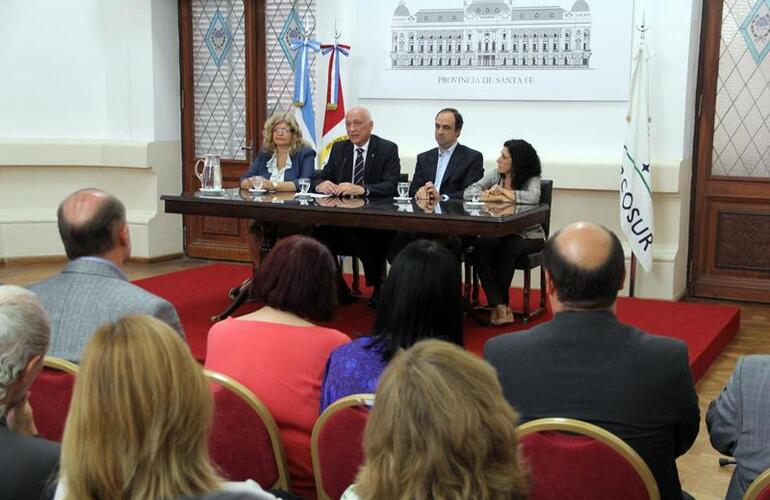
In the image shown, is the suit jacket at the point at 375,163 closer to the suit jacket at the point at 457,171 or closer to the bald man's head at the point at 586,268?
the suit jacket at the point at 457,171

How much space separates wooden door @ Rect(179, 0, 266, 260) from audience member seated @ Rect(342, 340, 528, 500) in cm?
668

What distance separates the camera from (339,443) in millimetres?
2100

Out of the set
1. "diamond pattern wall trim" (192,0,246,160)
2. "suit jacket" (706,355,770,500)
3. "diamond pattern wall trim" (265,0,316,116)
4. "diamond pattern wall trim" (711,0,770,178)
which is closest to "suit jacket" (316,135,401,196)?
"diamond pattern wall trim" (265,0,316,116)

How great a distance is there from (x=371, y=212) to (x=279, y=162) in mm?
1422

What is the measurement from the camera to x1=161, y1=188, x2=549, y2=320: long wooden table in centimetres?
465

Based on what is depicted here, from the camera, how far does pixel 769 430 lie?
6.62ft

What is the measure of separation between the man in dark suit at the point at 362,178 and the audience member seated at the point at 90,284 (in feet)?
9.43

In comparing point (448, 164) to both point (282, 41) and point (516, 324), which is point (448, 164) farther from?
point (282, 41)

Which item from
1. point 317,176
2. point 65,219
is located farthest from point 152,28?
point 65,219

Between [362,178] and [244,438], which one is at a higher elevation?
[362,178]

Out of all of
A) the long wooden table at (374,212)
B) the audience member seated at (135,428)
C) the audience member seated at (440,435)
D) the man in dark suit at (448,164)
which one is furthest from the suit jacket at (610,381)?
the man in dark suit at (448,164)

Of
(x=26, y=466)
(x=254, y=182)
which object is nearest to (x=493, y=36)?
(x=254, y=182)

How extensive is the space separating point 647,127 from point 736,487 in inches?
→ 172

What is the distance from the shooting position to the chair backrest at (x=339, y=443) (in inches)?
80.6
